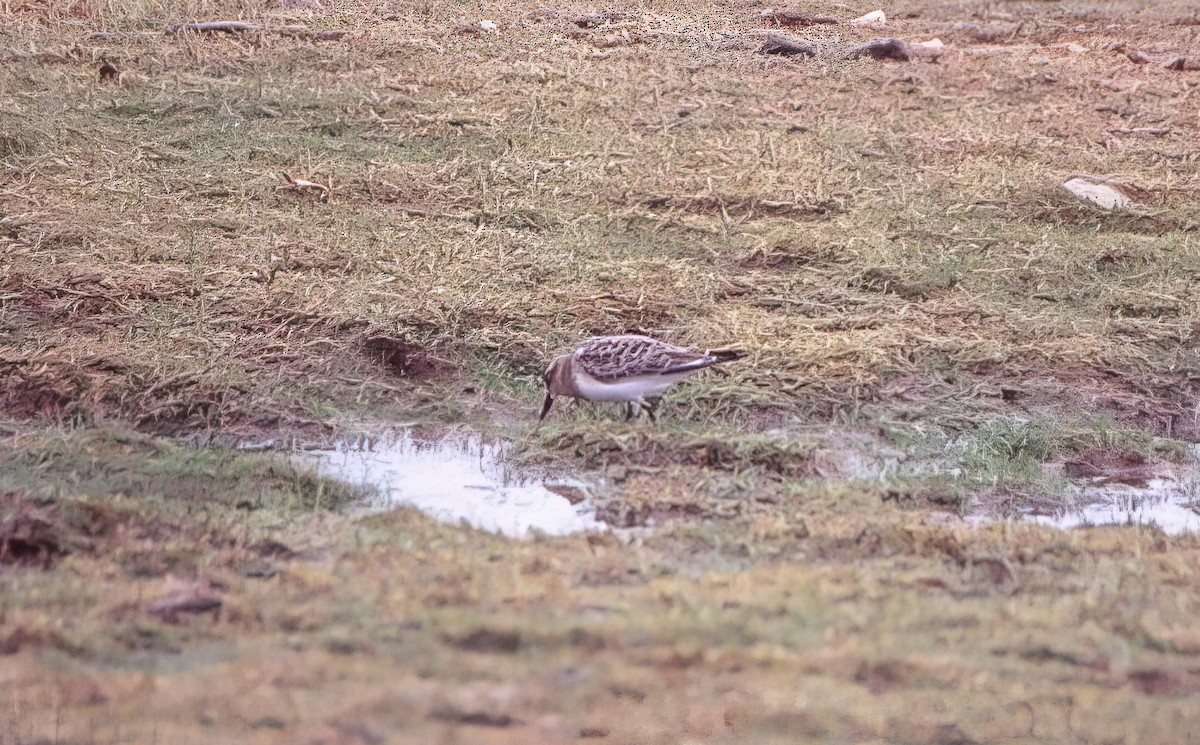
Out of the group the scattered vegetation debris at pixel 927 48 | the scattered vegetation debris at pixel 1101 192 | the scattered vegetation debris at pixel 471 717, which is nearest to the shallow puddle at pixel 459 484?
the scattered vegetation debris at pixel 471 717

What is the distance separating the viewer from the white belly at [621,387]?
317cm

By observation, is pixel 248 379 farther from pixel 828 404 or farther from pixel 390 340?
pixel 828 404

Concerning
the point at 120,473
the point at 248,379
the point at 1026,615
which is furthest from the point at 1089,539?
the point at 248,379

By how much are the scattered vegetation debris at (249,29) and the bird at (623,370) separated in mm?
4224

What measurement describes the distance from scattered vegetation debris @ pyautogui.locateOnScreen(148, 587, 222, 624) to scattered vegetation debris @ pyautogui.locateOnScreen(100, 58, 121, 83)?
504 cm

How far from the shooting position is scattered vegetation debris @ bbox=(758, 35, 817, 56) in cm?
699

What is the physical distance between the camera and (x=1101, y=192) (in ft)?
17.1

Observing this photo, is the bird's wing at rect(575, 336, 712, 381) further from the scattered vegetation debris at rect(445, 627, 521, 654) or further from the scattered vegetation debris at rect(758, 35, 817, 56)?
the scattered vegetation debris at rect(758, 35, 817, 56)

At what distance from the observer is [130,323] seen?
Result: 3697 mm

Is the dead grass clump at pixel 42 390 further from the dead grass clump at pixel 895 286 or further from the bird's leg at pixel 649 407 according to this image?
the dead grass clump at pixel 895 286

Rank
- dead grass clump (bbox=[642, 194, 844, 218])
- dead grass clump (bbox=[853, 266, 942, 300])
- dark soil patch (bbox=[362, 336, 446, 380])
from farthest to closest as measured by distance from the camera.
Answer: dead grass clump (bbox=[642, 194, 844, 218])
dead grass clump (bbox=[853, 266, 942, 300])
dark soil patch (bbox=[362, 336, 446, 380])

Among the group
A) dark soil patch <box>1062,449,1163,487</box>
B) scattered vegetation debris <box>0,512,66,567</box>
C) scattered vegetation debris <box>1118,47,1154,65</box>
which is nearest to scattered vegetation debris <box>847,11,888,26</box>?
scattered vegetation debris <box>1118,47,1154,65</box>

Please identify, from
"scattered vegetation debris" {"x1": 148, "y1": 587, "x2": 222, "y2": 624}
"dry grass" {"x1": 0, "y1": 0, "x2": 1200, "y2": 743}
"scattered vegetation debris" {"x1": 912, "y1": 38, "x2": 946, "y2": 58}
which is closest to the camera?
"dry grass" {"x1": 0, "y1": 0, "x2": 1200, "y2": 743}

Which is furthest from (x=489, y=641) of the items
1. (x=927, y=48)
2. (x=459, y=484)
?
(x=927, y=48)
